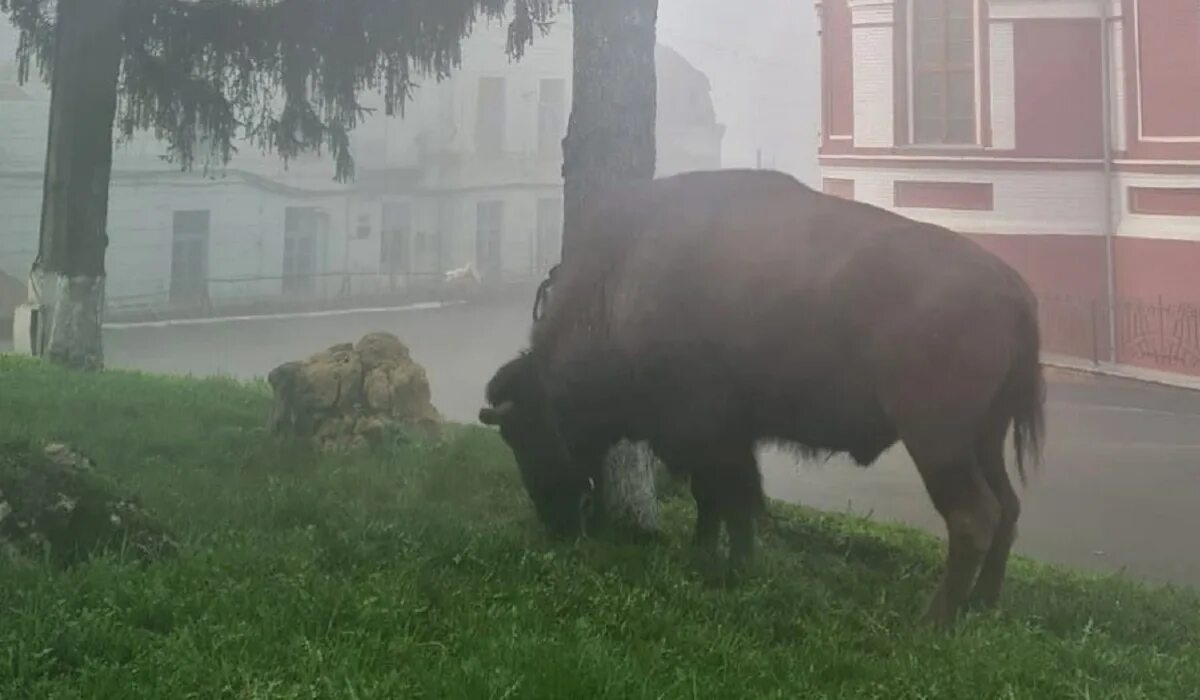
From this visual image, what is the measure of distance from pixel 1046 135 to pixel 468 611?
395 inches

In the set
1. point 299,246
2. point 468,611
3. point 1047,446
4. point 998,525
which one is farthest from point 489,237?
point 468,611

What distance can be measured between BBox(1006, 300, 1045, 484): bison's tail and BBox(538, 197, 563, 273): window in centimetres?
378

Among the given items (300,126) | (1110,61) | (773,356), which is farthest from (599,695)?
(1110,61)

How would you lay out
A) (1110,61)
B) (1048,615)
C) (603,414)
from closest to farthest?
(1048,615) < (603,414) < (1110,61)

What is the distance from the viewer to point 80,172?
8.16 meters

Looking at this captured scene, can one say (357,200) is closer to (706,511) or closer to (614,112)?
(614,112)

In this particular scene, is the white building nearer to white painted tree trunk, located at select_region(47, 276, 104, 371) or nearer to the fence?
white painted tree trunk, located at select_region(47, 276, 104, 371)

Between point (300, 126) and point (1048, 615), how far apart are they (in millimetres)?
6123

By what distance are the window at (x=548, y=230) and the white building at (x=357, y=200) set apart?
34 millimetres

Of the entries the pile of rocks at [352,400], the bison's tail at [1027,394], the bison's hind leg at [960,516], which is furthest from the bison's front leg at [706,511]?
the pile of rocks at [352,400]

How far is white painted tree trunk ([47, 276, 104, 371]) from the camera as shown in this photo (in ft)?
26.4

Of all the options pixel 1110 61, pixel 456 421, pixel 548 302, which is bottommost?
pixel 456 421

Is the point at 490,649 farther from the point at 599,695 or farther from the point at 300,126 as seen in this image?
the point at 300,126

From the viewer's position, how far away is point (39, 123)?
10422 millimetres
